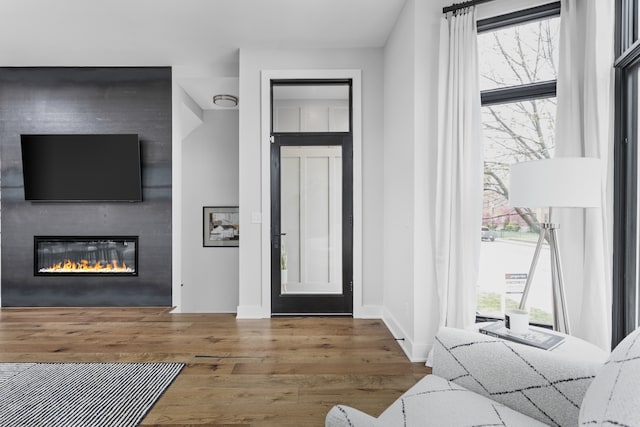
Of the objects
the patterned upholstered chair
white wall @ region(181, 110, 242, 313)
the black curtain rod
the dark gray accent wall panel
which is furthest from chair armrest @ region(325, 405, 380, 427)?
white wall @ region(181, 110, 242, 313)

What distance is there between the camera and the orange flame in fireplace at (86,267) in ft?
13.1

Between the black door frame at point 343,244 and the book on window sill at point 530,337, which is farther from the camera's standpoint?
the black door frame at point 343,244

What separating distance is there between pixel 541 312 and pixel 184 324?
10.1 ft

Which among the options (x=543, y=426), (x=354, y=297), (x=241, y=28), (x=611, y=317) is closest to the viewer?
(x=543, y=426)

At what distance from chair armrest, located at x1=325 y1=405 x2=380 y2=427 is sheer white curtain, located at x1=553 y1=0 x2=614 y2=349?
5.07 ft

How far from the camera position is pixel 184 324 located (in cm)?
337

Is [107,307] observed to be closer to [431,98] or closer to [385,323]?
[385,323]

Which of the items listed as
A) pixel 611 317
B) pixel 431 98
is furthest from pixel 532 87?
pixel 611 317

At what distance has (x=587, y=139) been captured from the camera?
187 centimetres

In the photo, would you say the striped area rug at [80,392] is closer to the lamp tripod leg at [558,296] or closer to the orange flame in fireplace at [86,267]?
the orange flame in fireplace at [86,267]

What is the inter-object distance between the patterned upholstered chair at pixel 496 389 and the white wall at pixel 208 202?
170 inches

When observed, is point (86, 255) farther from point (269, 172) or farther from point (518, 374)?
point (518, 374)

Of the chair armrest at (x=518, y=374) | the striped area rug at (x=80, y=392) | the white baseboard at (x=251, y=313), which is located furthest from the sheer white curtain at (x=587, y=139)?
the white baseboard at (x=251, y=313)

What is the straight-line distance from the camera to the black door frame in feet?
11.8
